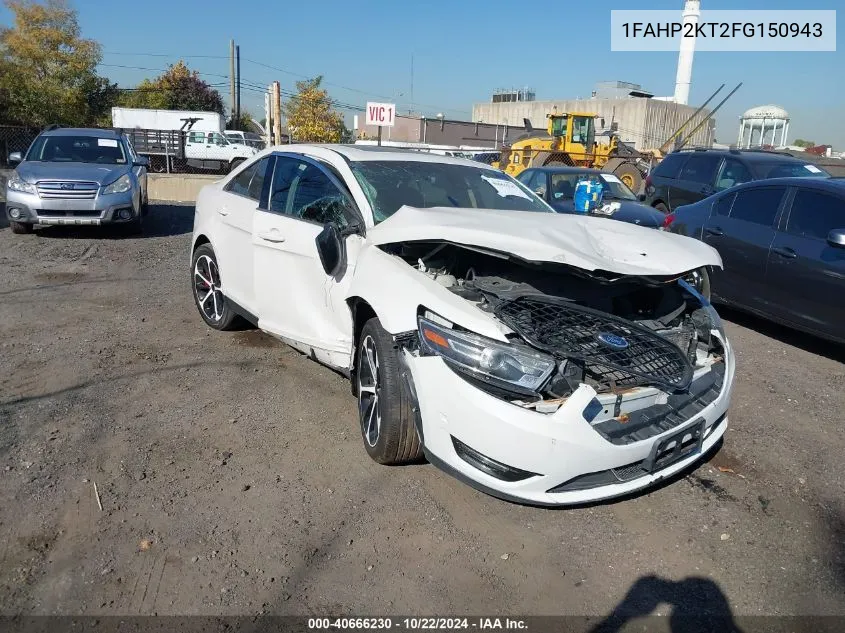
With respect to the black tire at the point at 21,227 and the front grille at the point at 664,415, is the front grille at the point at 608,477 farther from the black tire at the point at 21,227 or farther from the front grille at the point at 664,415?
the black tire at the point at 21,227

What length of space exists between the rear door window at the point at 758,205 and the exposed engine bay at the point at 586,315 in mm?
3174

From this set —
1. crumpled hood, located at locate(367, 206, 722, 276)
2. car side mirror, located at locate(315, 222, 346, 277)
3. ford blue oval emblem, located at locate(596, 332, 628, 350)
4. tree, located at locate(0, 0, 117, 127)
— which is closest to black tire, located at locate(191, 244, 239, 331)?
car side mirror, located at locate(315, 222, 346, 277)

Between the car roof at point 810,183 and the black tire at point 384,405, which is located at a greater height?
the car roof at point 810,183

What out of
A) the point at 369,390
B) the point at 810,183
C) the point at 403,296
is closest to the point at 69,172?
the point at 369,390

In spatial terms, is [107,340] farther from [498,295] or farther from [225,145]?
[225,145]

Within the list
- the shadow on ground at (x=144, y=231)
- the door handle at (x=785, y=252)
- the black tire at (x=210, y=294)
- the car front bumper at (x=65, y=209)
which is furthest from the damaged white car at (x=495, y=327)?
the shadow on ground at (x=144, y=231)

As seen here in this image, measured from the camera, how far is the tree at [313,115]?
3684 cm

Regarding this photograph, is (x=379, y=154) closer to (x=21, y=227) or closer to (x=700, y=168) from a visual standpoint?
(x=21, y=227)

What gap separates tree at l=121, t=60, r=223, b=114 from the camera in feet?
147

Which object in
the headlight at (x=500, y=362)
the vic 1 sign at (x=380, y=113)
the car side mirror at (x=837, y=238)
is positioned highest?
the vic 1 sign at (x=380, y=113)

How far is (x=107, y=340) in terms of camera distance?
220 inches

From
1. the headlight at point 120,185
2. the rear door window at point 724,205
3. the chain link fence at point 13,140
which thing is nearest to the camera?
the rear door window at point 724,205

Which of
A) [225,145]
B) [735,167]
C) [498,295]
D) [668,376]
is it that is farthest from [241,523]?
[225,145]

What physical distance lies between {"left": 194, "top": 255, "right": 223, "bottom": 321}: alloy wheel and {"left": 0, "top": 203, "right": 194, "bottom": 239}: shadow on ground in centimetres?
572
